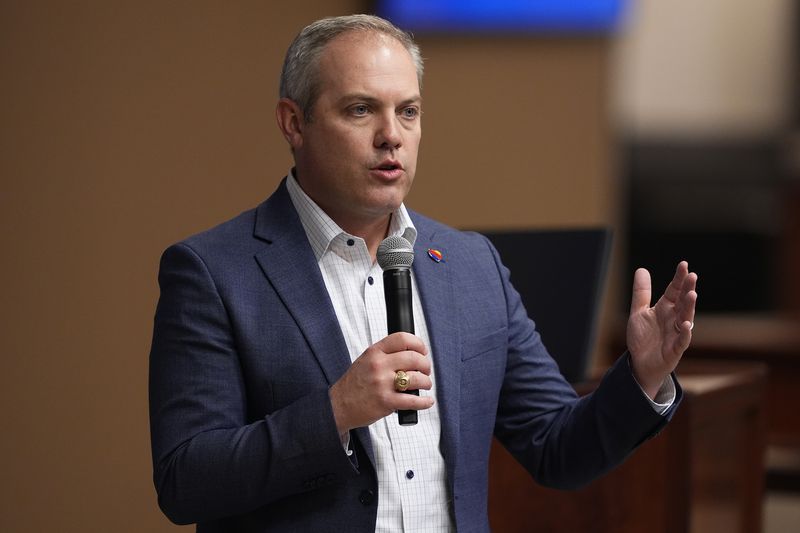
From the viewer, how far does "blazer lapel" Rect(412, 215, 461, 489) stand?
1515 millimetres

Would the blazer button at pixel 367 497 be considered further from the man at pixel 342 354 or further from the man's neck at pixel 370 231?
the man's neck at pixel 370 231

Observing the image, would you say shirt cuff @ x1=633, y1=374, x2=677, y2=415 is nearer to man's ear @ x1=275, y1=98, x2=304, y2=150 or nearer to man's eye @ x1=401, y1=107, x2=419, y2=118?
man's eye @ x1=401, y1=107, x2=419, y2=118

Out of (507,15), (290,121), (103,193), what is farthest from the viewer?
(507,15)

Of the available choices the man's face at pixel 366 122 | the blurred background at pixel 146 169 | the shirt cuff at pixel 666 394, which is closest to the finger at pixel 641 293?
the shirt cuff at pixel 666 394

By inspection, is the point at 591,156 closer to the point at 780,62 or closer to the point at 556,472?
the point at 556,472

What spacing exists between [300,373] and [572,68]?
332cm

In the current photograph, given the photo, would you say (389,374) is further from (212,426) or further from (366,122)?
(366,122)

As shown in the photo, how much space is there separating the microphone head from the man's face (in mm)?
102

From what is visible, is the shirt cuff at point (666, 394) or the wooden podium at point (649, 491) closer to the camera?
the shirt cuff at point (666, 394)

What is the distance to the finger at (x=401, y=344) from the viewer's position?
129 centimetres

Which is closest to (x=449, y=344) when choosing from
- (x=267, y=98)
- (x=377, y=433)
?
(x=377, y=433)

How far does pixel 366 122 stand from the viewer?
1.50 metres

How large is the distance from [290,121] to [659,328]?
0.63 m

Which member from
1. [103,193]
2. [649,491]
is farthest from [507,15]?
[649,491]
